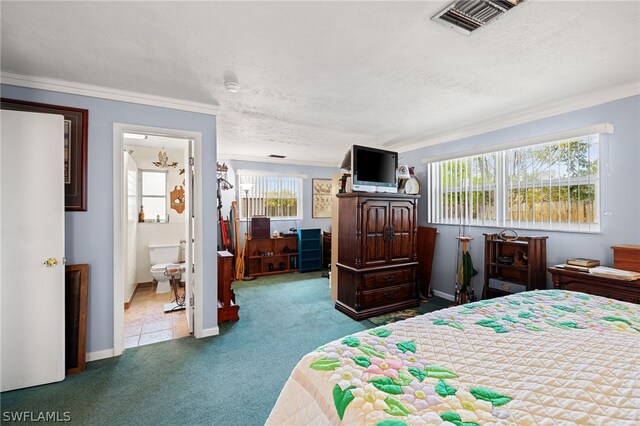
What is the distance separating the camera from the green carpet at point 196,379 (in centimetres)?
193

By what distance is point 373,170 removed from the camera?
12.5 ft

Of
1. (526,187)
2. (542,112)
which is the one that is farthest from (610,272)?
(542,112)

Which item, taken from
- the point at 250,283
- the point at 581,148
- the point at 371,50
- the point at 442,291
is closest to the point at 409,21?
the point at 371,50

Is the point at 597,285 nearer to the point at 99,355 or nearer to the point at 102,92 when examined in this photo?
the point at 99,355

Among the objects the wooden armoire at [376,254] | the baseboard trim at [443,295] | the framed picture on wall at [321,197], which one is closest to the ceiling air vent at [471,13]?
the wooden armoire at [376,254]

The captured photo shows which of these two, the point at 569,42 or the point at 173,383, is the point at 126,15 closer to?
the point at 173,383

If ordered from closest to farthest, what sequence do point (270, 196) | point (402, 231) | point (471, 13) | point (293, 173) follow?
point (471, 13), point (402, 231), point (270, 196), point (293, 173)

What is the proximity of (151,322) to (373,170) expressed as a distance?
11.1ft

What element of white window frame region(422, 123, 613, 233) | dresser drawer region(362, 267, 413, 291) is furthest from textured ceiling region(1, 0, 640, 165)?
dresser drawer region(362, 267, 413, 291)

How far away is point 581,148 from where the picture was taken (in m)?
2.95

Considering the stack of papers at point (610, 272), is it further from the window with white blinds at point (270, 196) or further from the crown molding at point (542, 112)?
the window with white blinds at point (270, 196)

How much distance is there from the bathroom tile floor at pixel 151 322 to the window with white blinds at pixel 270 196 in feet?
8.15

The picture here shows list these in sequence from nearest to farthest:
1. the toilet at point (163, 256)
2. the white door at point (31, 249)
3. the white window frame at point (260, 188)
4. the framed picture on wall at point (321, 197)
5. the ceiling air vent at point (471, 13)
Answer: the ceiling air vent at point (471, 13) → the white door at point (31, 249) → the toilet at point (163, 256) → the white window frame at point (260, 188) → the framed picture on wall at point (321, 197)

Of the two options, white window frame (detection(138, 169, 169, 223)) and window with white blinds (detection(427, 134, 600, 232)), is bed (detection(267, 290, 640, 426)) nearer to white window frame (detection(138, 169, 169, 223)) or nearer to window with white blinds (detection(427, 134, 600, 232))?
window with white blinds (detection(427, 134, 600, 232))
